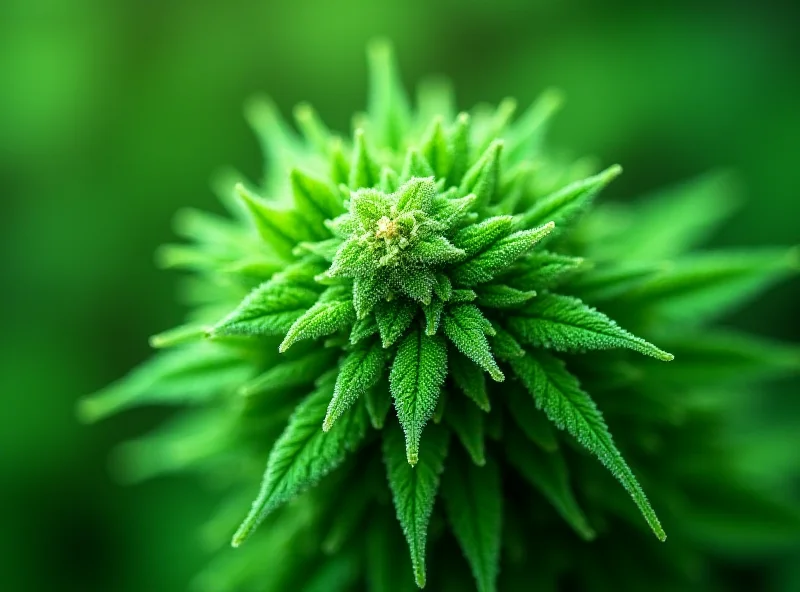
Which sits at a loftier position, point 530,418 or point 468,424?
point 468,424

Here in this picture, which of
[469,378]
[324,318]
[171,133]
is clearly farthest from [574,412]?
[171,133]

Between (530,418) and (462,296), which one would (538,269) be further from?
(530,418)

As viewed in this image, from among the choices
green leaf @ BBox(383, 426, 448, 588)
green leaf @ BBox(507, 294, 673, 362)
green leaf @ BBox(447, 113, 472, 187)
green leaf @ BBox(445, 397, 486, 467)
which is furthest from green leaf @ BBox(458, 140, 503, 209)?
green leaf @ BBox(383, 426, 448, 588)

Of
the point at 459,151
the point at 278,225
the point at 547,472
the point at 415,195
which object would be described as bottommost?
the point at 547,472

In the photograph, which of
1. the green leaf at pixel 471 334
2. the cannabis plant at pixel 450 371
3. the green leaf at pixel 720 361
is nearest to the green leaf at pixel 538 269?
the cannabis plant at pixel 450 371

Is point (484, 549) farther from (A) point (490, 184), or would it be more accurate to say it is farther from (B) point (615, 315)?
(A) point (490, 184)

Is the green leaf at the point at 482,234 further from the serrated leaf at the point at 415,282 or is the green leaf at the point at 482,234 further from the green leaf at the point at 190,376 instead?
the green leaf at the point at 190,376

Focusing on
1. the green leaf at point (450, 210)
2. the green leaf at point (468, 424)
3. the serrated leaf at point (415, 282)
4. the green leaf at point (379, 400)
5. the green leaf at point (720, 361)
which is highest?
the green leaf at point (450, 210)
